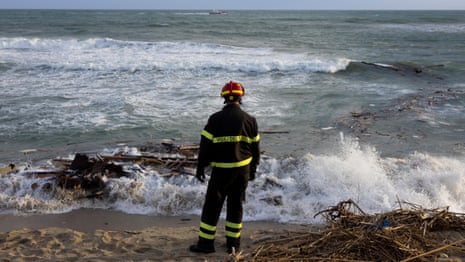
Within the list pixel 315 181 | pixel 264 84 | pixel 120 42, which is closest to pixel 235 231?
pixel 315 181

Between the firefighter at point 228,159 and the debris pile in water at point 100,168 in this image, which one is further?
the debris pile in water at point 100,168

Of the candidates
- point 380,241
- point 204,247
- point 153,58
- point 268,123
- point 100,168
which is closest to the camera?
point 380,241

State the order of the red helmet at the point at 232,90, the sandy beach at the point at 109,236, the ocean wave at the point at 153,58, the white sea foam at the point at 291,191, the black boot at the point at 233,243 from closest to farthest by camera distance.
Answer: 1. the red helmet at the point at 232,90
2. the sandy beach at the point at 109,236
3. the black boot at the point at 233,243
4. the white sea foam at the point at 291,191
5. the ocean wave at the point at 153,58

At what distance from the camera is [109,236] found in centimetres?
484

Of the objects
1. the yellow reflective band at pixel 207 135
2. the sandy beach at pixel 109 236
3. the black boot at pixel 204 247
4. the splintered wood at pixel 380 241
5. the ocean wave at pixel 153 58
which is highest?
the yellow reflective band at pixel 207 135

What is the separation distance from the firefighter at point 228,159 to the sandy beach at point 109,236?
0.88 feet

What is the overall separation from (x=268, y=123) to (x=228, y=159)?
609cm

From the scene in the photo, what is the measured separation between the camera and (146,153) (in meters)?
7.79

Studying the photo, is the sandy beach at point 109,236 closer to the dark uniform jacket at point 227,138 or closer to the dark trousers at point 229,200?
the dark trousers at point 229,200

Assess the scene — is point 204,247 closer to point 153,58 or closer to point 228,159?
point 228,159

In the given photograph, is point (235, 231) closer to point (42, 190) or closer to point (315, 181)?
point (315, 181)

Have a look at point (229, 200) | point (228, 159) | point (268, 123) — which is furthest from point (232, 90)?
point (268, 123)

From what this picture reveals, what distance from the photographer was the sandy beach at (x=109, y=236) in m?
4.33

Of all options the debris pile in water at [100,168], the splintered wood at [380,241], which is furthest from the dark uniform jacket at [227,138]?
the debris pile in water at [100,168]
